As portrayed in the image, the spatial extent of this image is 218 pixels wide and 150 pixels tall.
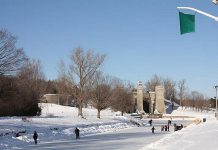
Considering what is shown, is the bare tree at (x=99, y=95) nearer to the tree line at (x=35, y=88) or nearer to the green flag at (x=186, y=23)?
the tree line at (x=35, y=88)

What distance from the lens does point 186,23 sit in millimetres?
15859

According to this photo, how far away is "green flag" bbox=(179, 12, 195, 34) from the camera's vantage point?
1580cm

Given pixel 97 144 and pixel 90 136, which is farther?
pixel 90 136

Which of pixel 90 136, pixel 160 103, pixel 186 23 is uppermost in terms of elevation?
pixel 186 23

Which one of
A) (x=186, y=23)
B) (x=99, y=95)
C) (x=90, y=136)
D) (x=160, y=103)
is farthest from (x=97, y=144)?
(x=160, y=103)

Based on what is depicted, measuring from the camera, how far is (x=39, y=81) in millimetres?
81062

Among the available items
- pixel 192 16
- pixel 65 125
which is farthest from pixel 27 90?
pixel 192 16

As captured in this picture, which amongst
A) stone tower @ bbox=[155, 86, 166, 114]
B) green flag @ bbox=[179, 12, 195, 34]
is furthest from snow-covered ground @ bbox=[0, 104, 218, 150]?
stone tower @ bbox=[155, 86, 166, 114]

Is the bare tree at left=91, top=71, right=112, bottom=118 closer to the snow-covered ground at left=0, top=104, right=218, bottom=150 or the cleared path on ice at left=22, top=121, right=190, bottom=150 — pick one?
the snow-covered ground at left=0, top=104, right=218, bottom=150

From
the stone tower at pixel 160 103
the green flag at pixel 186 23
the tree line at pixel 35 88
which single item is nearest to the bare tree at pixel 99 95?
the tree line at pixel 35 88

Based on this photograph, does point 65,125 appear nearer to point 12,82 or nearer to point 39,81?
point 12,82

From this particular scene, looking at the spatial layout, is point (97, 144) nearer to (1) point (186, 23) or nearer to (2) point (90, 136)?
(2) point (90, 136)

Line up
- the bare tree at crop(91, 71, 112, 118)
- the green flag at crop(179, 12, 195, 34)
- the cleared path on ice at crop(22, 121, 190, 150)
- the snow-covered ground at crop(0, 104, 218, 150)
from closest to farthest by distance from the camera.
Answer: the green flag at crop(179, 12, 195, 34)
the snow-covered ground at crop(0, 104, 218, 150)
the cleared path on ice at crop(22, 121, 190, 150)
the bare tree at crop(91, 71, 112, 118)

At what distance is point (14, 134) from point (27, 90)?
22.3 metres
